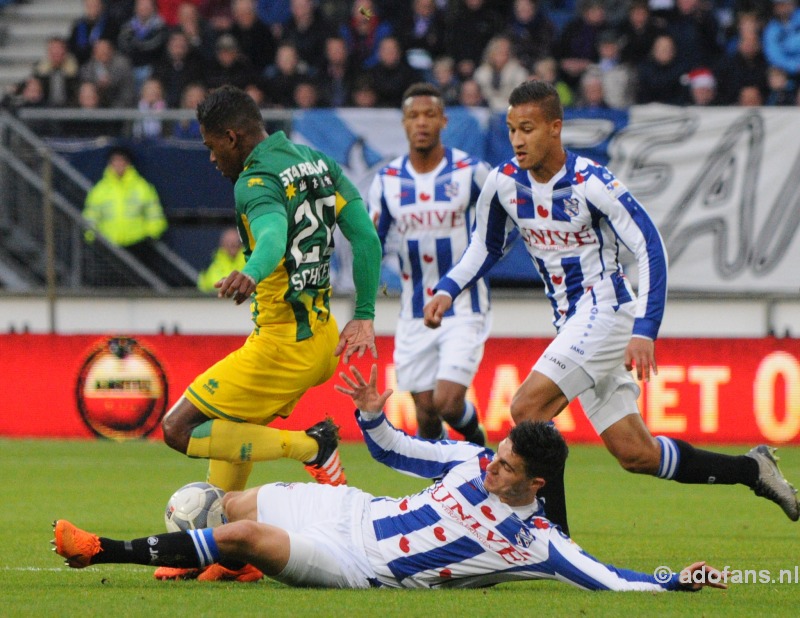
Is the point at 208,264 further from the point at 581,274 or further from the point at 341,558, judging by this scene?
the point at 341,558

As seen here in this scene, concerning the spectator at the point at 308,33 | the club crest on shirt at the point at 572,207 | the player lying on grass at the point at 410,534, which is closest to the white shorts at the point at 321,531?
the player lying on grass at the point at 410,534

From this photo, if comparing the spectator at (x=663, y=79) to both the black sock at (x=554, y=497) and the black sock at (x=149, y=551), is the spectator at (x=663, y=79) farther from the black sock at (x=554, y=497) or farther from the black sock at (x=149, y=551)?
the black sock at (x=149, y=551)

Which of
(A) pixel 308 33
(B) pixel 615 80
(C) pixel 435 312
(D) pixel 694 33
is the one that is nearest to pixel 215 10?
(A) pixel 308 33

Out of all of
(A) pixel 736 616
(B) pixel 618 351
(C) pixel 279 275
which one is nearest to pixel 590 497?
(B) pixel 618 351

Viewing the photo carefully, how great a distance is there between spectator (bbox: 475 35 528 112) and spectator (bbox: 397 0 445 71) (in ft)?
2.85

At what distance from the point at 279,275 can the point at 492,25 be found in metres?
10.4

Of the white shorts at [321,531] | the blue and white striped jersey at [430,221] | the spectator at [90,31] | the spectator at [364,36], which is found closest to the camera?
the white shorts at [321,531]

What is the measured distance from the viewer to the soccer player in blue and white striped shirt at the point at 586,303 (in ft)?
23.7

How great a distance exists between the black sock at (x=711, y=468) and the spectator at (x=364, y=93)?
922 centimetres

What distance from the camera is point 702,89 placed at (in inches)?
614

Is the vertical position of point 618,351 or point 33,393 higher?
point 618,351

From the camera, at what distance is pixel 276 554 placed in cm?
593

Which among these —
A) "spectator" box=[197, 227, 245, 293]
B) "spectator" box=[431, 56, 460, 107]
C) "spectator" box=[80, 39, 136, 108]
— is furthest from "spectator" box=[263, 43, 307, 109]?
"spectator" box=[197, 227, 245, 293]

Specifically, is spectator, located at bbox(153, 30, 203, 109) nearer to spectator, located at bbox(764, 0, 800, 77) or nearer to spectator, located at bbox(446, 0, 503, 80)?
spectator, located at bbox(446, 0, 503, 80)
